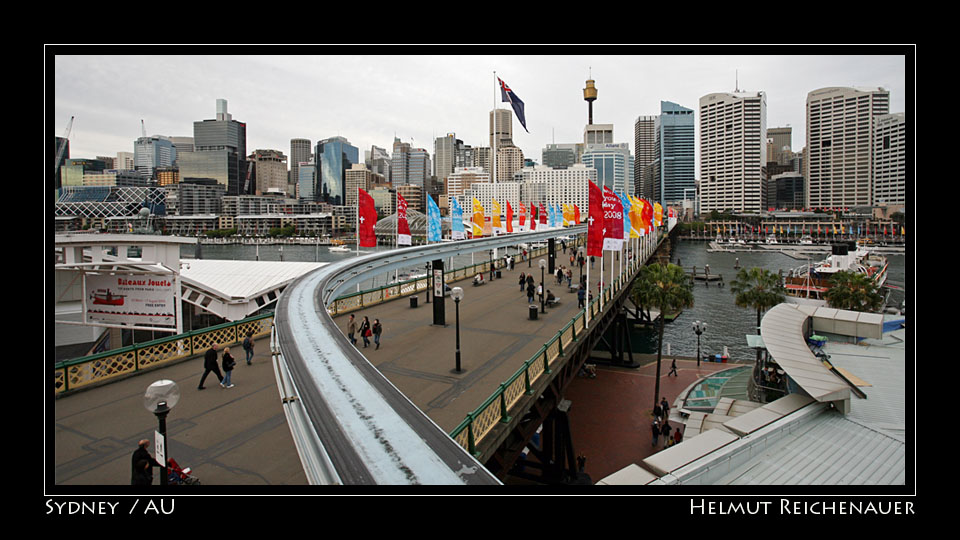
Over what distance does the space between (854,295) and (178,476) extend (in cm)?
4554

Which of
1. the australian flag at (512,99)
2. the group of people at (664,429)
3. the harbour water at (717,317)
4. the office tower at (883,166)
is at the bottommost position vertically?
the group of people at (664,429)

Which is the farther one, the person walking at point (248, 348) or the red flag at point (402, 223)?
the red flag at point (402, 223)

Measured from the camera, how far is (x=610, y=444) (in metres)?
23.6

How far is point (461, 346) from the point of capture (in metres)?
18.3

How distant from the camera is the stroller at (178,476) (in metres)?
7.87

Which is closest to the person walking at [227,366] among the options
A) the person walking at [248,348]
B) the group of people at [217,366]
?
the group of people at [217,366]

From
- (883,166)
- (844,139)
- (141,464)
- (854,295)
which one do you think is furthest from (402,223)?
(844,139)

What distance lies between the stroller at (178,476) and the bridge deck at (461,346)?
5027 mm

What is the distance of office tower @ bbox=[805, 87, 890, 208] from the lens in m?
169

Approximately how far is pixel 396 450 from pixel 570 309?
2166 cm

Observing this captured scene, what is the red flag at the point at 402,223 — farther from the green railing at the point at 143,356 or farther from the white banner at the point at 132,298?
the white banner at the point at 132,298

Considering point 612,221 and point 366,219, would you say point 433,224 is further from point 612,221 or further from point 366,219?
point 612,221

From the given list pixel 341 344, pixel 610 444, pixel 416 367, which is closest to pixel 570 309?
pixel 610 444

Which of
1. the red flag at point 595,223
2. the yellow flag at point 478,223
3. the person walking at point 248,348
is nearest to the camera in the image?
the person walking at point 248,348
